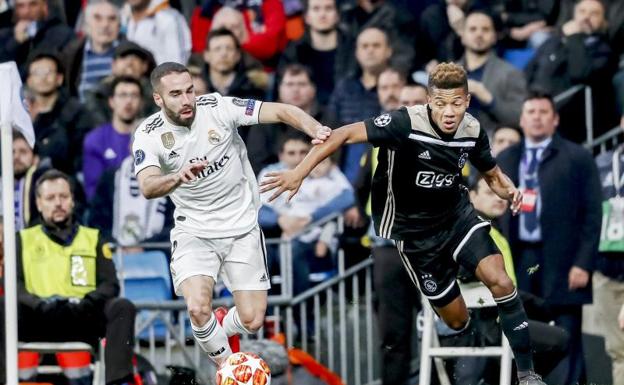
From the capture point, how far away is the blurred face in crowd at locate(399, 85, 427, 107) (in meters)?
14.0

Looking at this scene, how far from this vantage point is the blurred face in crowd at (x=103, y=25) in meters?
17.1

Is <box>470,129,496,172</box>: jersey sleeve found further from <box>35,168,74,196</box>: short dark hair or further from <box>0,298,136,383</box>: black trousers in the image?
<box>35,168,74,196</box>: short dark hair

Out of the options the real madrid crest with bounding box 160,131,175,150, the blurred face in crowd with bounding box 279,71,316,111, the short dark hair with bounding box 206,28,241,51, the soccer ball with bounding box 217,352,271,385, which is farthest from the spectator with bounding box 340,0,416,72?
the soccer ball with bounding box 217,352,271,385

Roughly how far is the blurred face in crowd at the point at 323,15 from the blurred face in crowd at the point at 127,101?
6.83ft

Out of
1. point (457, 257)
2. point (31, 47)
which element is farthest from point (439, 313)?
point (31, 47)

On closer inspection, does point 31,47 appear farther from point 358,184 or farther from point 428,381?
point 428,381

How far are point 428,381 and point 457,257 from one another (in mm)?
1273

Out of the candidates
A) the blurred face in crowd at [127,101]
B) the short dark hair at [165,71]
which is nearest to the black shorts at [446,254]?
the short dark hair at [165,71]

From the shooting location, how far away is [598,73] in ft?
49.6

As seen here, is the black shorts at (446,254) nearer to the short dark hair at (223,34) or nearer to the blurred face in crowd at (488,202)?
the blurred face in crowd at (488,202)

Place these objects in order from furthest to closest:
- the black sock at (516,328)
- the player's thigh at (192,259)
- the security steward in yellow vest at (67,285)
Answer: the security steward in yellow vest at (67,285)
the player's thigh at (192,259)
the black sock at (516,328)

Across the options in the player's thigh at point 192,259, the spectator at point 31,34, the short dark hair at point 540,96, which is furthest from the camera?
the spectator at point 31,34

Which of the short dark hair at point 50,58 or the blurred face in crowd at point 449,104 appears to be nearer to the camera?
the blurred face in crowd at point 449,104

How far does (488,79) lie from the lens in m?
15.2
